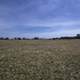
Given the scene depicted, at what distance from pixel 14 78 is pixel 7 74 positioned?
1.07 m

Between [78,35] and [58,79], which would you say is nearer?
[58,79]

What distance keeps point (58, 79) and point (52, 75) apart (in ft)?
2.95

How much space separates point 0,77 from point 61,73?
479 cm

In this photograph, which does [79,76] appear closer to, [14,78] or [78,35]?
[14,78]

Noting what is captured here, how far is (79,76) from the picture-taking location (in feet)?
33.9

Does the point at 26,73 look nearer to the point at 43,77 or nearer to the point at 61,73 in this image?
the point at 43,77

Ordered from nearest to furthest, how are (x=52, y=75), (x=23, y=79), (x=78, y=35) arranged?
(x=23, y=79) → (x=52, y=75) → (x=78, y=35)

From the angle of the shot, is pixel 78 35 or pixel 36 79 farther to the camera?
pixel 78 35

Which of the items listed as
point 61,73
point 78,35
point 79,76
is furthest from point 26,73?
point 78,35

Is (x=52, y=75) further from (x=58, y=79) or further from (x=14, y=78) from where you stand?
(x=14, y=78)

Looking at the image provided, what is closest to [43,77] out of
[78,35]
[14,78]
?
[14,78]

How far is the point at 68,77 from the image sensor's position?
10.3m

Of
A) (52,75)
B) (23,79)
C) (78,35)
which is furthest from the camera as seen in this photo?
(78,35)

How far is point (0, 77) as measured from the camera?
1014 centimetres
